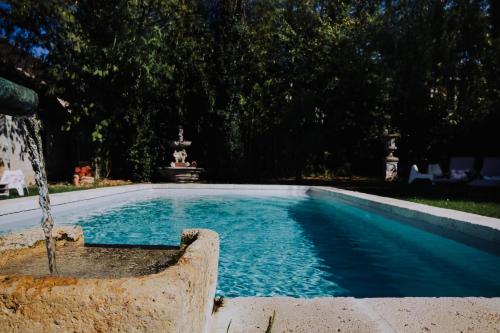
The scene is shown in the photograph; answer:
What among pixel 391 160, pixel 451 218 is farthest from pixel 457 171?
pixel 451 218

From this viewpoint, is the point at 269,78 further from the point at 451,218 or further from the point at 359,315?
the point at 359,315

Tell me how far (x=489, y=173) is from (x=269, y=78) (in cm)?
1084

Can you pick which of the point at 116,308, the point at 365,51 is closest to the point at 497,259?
the point at 116,308

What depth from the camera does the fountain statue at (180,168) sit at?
17031mm

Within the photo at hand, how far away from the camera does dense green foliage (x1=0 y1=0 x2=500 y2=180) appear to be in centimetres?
1344

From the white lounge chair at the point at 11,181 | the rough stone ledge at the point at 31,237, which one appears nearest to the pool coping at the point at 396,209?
the white lounge chair at the point at 11,181

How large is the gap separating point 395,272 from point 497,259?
123 centimetres

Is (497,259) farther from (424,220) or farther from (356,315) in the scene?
(356,315)

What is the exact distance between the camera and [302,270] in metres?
5.06

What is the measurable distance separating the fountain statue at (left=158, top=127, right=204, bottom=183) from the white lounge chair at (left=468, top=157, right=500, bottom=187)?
37.7 feet

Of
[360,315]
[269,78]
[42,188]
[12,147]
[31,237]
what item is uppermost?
[269,78]

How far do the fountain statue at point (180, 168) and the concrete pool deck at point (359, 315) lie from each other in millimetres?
14756

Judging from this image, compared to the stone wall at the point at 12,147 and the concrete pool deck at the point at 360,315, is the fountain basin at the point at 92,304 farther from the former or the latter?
the stone wall at the point at 12,147

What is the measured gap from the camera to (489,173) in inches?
550
